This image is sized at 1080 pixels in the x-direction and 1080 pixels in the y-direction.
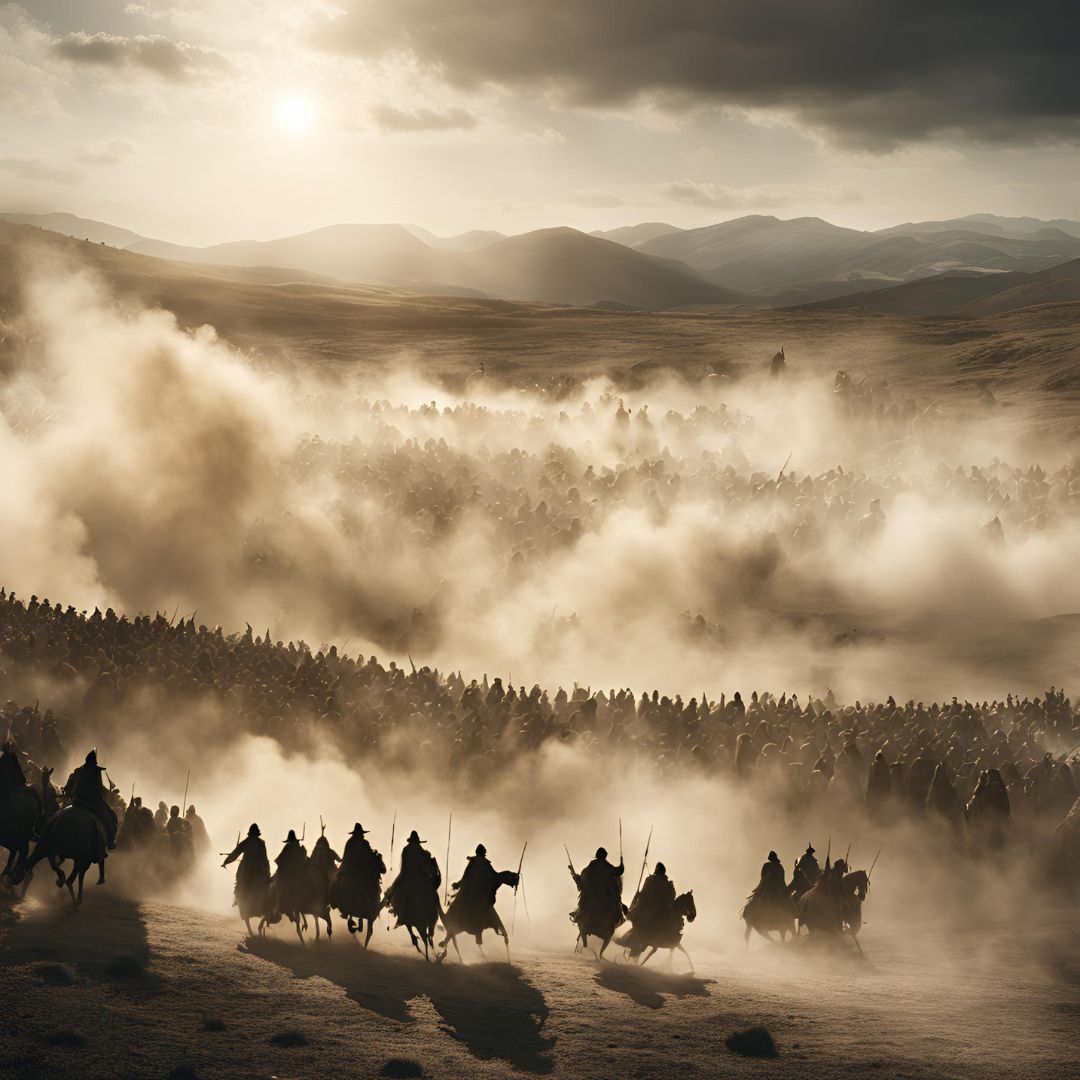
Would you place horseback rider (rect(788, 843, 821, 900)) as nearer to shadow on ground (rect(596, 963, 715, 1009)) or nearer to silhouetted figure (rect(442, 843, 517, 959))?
shadow on ground (rect(596, 963, 715, 1009))

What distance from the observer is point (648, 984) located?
13734 mm

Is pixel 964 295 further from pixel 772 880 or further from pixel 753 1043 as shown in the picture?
pixel 753 1043

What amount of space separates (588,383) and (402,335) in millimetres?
22515

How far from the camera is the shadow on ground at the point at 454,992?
36.9 feet

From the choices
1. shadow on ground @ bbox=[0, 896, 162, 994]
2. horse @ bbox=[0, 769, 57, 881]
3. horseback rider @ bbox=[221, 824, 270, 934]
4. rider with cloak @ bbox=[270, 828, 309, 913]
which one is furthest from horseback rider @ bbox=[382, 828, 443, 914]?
horse @ bbox=[0, 769, 57, 881]

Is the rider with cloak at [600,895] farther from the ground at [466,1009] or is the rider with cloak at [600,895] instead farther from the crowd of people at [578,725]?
the crowd of people at [578,725]

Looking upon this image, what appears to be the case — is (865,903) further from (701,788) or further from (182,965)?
(182,965)

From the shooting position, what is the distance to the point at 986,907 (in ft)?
61.0

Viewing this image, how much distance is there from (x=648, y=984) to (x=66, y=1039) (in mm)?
6360

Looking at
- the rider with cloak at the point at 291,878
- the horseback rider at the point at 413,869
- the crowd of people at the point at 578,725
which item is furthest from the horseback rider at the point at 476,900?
the crowd of people at the point at 578,725

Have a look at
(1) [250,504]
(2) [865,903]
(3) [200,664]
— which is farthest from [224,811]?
(1) [250,504]

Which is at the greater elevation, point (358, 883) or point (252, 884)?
point (358, 883)

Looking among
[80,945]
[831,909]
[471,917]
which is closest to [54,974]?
[80,945]

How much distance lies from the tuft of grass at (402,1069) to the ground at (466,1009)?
2 centimetres
